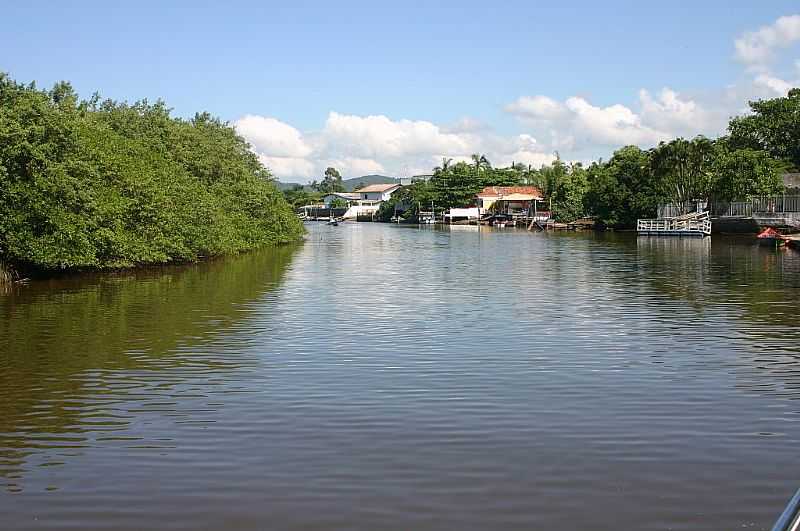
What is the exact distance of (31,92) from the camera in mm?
32969

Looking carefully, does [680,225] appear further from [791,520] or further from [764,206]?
[791,520]

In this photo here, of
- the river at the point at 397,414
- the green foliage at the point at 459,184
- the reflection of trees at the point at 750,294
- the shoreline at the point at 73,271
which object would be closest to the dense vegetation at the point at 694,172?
the reflection of trees at the point at 750,294

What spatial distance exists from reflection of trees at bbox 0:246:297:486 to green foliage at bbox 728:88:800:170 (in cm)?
8749

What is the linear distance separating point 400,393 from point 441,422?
77.3 inches

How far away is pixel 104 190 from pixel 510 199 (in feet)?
419

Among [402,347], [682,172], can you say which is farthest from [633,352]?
[682,172]

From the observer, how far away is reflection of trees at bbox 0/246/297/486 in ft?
40.3

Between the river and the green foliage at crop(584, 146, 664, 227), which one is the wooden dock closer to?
the green foliage at crop(584, 146, 664, 227)

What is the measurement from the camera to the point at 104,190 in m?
34.9

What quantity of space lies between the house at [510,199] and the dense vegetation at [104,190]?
104 meters

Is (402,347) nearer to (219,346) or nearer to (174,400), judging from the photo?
(219,346)

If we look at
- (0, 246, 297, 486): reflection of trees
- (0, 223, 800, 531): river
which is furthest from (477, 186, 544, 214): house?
(0, 223, 800, 531): river

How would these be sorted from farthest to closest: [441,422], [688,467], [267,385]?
[267,385]
[441,422]
[688,467]

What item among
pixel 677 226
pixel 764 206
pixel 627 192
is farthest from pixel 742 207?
pixel 627 192
